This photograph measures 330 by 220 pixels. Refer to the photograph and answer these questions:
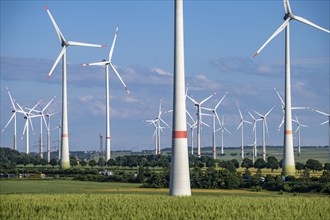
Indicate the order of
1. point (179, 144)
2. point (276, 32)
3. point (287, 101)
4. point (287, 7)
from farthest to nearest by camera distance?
point (287, 7), point (287, 101), point (276, 32), point (179, 144)

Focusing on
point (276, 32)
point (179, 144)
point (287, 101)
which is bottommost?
point (179, 144)

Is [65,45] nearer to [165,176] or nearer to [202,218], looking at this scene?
[165,176]

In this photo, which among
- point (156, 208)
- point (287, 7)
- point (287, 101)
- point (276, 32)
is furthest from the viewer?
point (287, 7)

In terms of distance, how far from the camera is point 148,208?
64.4 m

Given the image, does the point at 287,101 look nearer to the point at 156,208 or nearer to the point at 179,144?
the point at 179,144

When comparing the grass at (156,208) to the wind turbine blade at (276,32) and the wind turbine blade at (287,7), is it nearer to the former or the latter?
the wind turbine blade at (276,32)

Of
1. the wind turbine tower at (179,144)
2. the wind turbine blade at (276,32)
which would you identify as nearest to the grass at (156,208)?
the wind turbine tower at (179,144)

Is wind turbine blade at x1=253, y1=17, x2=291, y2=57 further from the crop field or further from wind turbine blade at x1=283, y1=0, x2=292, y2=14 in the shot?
the crop field

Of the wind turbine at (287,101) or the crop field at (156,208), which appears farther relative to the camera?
the wind turbine at (287,101)

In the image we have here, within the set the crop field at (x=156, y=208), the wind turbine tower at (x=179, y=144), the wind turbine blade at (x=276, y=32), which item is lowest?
the crop field at (x=156, y=208)

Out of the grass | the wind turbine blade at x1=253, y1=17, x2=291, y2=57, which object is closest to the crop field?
the grass

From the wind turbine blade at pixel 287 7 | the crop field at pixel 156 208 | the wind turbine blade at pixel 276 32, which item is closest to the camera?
the crop field at pixel 156 208

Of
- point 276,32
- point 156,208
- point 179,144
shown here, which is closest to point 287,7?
point 276,32

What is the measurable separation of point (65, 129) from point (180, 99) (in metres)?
91.0
